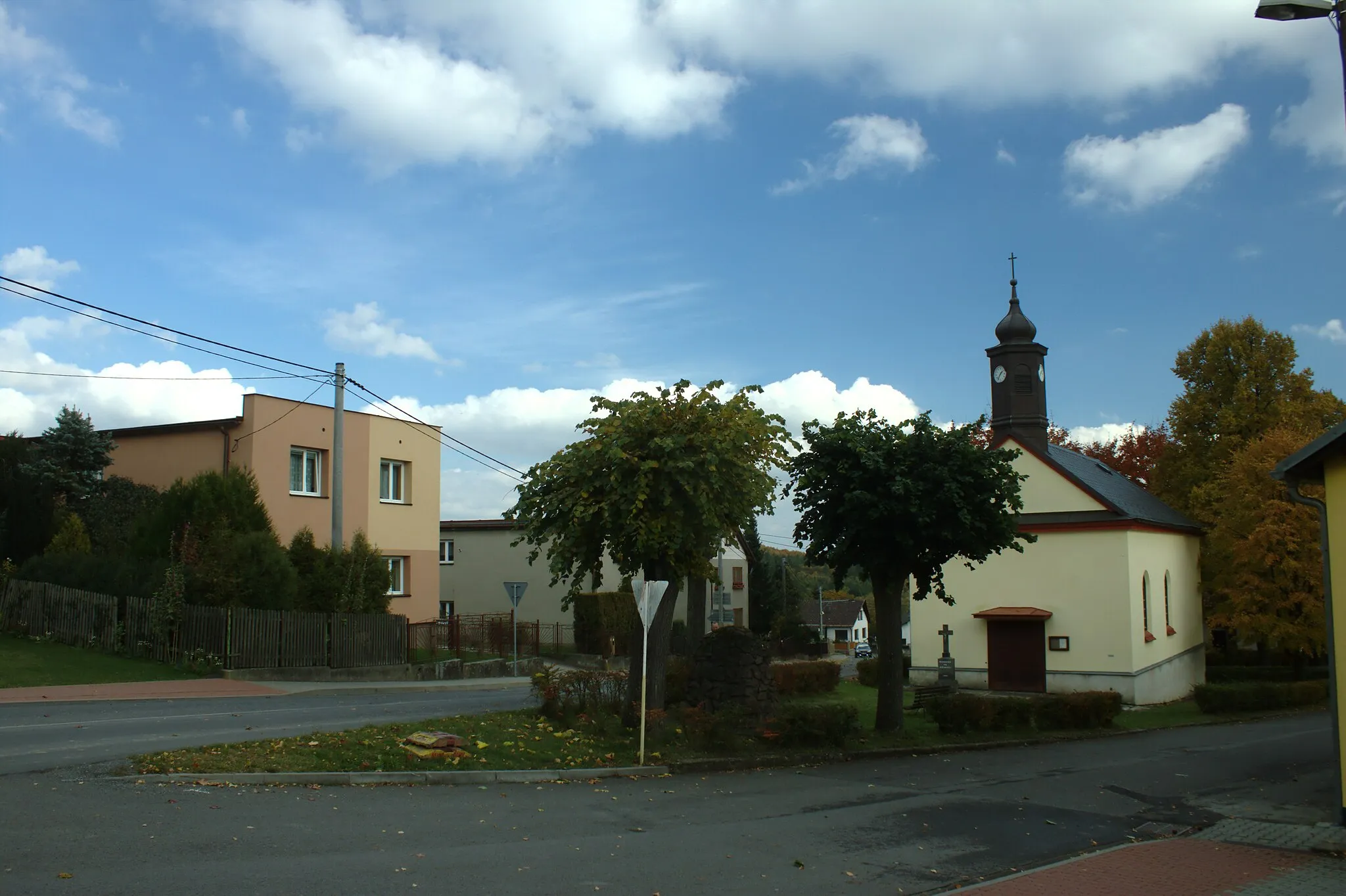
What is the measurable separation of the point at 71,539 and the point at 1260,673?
39.0m

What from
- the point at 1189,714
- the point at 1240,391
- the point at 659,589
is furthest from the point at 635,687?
the point at 1240,391

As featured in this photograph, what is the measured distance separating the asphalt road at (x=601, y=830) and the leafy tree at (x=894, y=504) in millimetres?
4883

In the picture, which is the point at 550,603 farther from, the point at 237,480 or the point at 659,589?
the point at 659,589

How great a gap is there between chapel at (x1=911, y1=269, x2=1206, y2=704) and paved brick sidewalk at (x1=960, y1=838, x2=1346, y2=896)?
20517 mm

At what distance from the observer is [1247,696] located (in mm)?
28484

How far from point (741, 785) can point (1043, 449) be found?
81.6 ft

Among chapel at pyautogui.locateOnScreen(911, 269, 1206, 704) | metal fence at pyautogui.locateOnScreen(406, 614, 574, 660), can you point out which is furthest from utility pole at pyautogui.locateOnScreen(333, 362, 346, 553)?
chapel at pyautogui.locateOnScreen(911, 269, 1206, 704)

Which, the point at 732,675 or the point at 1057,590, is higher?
the point at 1057,590

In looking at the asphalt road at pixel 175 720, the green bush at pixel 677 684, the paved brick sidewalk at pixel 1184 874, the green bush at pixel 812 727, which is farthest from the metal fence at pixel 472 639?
the paved brick sidewalk at pixel 1184 874

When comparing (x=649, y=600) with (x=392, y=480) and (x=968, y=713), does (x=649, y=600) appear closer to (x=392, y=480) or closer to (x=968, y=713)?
(x=968, y=713)

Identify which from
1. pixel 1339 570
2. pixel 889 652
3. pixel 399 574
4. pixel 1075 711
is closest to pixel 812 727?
pixel 889 652

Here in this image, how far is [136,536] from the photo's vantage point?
88.8ft

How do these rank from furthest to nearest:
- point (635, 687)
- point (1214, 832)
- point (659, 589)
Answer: point (635, 687) < point (659, 589) < point (1214, 832)

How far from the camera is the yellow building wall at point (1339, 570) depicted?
1108 centimetres
